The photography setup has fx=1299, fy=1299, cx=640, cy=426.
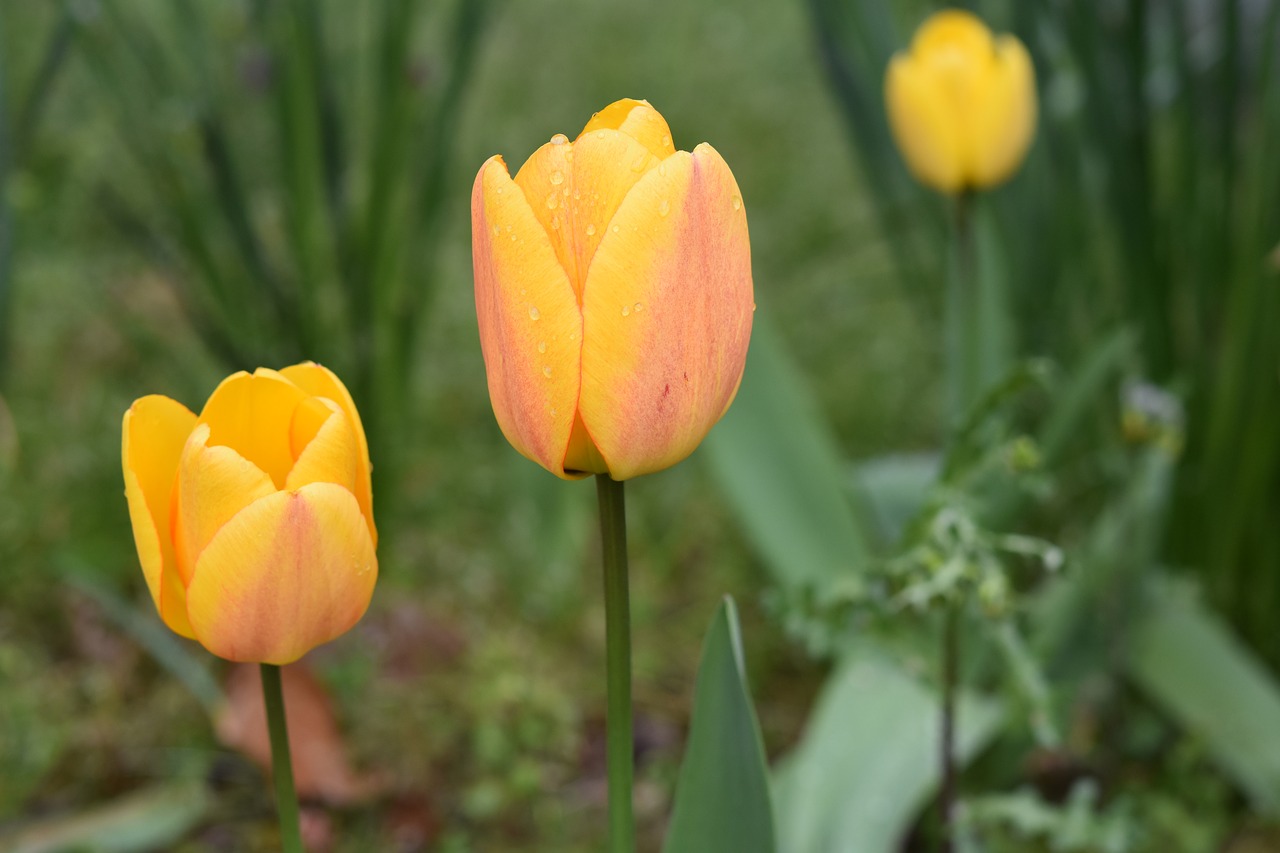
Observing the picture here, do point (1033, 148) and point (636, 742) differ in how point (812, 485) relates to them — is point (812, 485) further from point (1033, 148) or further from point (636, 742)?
point (1033, 148)

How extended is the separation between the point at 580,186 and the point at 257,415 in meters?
0.21

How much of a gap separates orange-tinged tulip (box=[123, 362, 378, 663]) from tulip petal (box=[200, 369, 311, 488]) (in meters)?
0.03

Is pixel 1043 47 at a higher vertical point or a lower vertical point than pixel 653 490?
higher

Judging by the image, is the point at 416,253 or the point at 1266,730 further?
the point at 416,253

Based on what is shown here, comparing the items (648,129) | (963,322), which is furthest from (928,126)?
(648,129)

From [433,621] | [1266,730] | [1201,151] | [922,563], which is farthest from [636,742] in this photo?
[1201,151]

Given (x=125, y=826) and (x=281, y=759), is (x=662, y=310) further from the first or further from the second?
(x=125, y=826)

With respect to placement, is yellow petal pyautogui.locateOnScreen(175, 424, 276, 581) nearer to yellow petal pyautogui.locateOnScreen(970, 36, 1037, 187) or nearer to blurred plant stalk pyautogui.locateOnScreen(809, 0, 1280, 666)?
yellow petal pyautogui.locateOnScreen(970, 36, 1037, 187)

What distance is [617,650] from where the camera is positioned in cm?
57

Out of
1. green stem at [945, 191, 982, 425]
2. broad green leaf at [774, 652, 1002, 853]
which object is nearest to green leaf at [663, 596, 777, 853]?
broad green leaf at [774, 652, 1002, 853]

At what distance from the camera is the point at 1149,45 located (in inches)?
58.8

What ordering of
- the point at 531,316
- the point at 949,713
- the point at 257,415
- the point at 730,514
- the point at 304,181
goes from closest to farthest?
1. the point at 531,316
2. the point at 257,415
3. the point at 949,713
4. the point at 304,181
5. the point at 730,514

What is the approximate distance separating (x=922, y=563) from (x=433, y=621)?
3.20 feet

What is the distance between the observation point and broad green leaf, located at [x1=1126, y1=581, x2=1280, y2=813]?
1.38 metres
